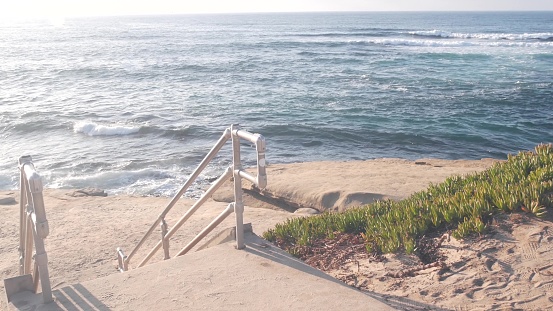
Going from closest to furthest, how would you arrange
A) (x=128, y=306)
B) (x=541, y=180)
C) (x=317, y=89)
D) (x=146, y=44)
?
(x=128, y=306) < (x=541, y=180) < (x=317, y=89) < (x=146, y=44)

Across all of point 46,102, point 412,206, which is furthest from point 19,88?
point 412,206

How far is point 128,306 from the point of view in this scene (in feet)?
12.0

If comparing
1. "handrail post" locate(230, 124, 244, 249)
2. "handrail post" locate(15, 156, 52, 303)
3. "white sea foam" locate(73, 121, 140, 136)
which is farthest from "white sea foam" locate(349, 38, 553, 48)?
"handrail post" locate(15, 156, 52, 303)

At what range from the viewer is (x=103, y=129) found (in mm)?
20938

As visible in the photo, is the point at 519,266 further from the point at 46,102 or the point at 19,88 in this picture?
the point at 19,88

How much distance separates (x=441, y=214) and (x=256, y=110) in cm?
2007

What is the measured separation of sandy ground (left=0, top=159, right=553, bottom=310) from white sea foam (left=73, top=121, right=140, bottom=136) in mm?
7003

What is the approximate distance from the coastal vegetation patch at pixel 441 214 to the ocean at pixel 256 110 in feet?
27.7

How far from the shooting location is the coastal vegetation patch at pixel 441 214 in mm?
4902

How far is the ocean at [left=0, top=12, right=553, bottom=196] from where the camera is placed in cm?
1739

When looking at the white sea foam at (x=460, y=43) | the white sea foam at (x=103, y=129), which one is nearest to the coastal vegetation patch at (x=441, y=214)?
the white sea foam at (x=103, y=129)

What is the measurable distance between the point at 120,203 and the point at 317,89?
60.3 feet

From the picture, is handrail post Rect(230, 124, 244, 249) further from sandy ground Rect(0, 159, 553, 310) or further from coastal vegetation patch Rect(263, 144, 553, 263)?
coastal vegetation patch Rect(263, 144, 553, 263)

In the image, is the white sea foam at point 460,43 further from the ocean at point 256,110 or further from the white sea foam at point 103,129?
the white sea foam at point 103,129
